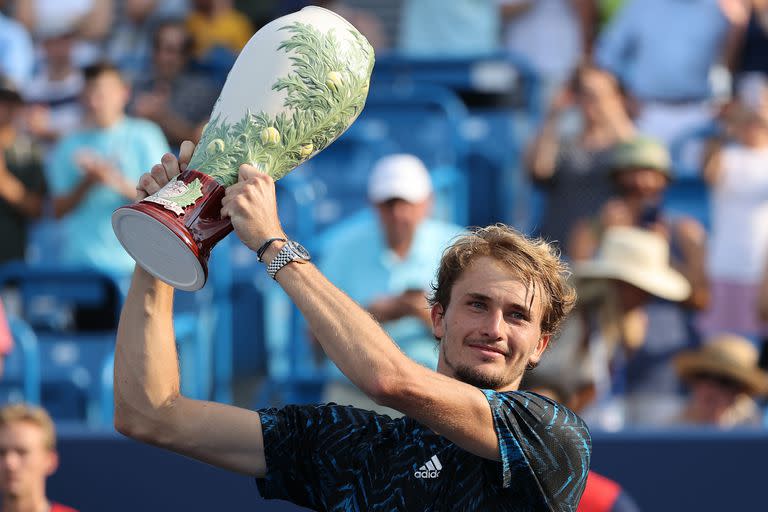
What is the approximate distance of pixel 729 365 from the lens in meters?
4.73

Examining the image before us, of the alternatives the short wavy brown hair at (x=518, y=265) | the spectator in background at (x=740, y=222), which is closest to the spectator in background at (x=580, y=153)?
the spectator in background at (x=740, y=222)

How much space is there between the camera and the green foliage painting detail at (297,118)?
240 centimetres

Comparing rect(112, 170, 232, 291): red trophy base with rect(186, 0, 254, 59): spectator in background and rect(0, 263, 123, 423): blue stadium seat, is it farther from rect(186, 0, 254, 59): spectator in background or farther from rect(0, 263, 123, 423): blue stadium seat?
rect(186, 0, 254, 59): spectator in background

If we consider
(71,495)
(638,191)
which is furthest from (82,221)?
(638,191)

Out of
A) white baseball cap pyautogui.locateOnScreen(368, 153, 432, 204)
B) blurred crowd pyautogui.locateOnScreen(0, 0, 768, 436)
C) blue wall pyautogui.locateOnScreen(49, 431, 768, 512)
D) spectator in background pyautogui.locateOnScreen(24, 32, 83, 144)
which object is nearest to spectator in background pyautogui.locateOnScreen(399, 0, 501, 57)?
blurred crowd pyautogui.locateOnScreen(0, 0, 768, 436)

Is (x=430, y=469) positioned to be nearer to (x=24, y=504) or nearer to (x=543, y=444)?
(x=543, y=444)

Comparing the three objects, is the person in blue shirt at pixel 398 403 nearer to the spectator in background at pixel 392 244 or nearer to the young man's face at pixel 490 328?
the young man's face at pixel 490 328

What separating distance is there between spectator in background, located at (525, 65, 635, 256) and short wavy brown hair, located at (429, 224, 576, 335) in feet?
11.1

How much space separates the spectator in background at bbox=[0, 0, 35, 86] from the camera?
8.10m

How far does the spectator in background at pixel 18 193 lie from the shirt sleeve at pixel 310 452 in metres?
4.18

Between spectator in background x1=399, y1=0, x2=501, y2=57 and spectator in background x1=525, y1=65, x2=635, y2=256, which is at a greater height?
spectator in background x1=399, y1=0, x2=501, y2=57

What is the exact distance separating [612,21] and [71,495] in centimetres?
458

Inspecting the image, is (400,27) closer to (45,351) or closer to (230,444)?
(45,351)

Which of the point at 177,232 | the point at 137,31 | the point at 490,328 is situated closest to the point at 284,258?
the point at 177,232
